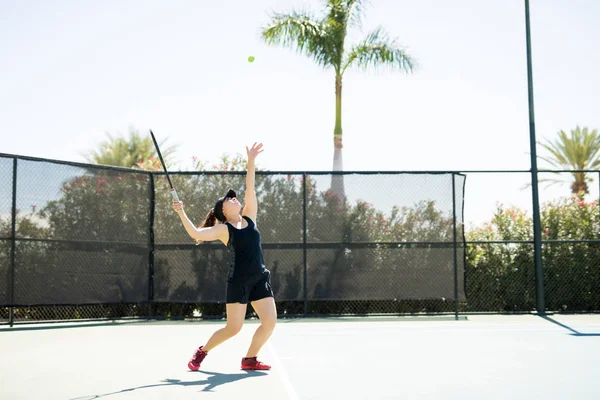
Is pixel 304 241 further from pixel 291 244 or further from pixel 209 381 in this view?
pixel 209 381

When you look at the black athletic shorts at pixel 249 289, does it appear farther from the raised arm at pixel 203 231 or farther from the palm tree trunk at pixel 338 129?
the palm tree trunk at pixel 338 129

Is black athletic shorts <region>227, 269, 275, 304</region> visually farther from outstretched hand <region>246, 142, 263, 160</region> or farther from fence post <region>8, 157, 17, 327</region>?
fence post <region>8, 157, 17, 327</region>

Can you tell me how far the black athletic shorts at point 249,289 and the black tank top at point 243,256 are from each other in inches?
1.6

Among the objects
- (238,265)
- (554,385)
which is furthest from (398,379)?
(238,265)

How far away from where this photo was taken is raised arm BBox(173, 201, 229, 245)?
6824 mm

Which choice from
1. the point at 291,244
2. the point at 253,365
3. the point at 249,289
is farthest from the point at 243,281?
the point at 291,244

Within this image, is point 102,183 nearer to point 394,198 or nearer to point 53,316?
point 53,316

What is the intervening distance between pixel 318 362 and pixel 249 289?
122 centimetres

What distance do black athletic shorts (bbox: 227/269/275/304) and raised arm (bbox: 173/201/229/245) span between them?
1.48 ft

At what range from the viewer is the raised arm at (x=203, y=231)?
22.4 ft

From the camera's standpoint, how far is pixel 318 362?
25.6 ft

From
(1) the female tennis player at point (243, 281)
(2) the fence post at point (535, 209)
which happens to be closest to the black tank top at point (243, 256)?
(1) the female tennis player at point (243, 281)

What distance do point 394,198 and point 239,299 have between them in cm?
667

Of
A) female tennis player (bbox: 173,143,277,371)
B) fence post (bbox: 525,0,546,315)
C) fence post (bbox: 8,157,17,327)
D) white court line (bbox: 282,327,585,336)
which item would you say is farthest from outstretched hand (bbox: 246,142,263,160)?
fence post (bbox: 525,0,546,315)
